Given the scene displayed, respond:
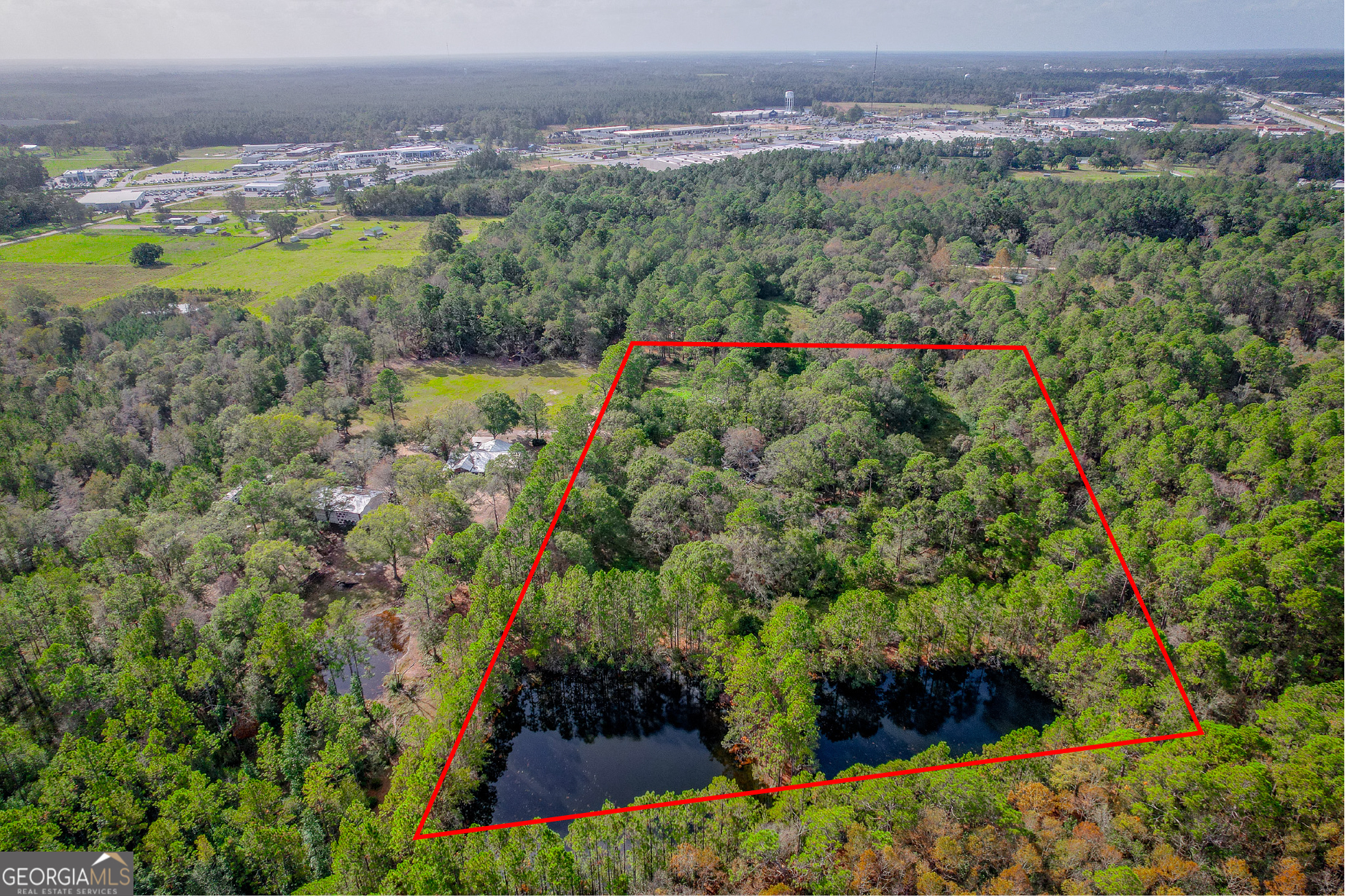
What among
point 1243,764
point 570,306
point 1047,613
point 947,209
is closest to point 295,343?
point 570,306

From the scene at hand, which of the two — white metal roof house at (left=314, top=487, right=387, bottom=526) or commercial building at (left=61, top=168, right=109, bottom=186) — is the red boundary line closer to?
white metal roof house at (left=314, top=487, right=387, bottom=526)

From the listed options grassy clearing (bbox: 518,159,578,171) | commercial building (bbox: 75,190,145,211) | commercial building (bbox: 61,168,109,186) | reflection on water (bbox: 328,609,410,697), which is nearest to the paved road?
grassy clearing (bbox: 518,159,578,171)

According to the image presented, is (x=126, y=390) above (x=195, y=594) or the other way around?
above

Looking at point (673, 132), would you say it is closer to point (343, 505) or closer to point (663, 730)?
point (343, 505)

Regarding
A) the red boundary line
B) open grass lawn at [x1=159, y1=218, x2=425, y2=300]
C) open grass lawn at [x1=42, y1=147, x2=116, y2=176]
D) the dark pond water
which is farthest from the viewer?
open grass lawn at [x1=42, y1=147, x2=116, y2=176]

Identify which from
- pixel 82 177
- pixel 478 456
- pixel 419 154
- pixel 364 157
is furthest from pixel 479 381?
pixel 419 154

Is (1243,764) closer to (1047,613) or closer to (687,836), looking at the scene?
(1047,613)

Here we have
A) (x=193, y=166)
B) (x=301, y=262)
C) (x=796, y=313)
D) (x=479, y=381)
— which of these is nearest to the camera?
(x=479, y=381)
